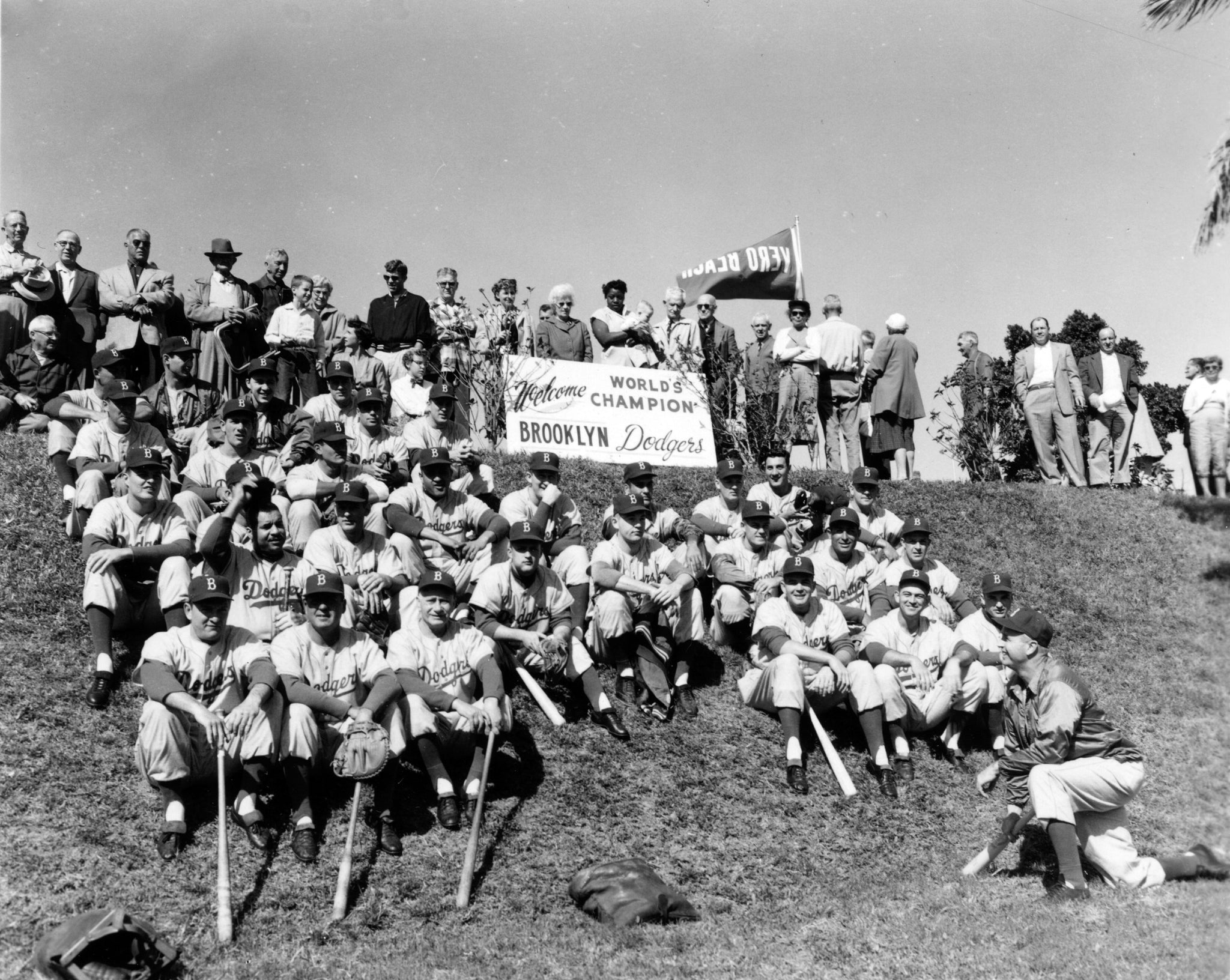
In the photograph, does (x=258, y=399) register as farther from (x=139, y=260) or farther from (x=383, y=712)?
(x=383, y=712)

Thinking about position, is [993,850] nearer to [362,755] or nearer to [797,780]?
[797,780]

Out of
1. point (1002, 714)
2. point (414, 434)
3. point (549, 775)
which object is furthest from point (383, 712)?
point (1002, 714)

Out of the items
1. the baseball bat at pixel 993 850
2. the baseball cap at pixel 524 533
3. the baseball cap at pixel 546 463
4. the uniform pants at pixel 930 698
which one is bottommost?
the baseball bat at pixel 993 850

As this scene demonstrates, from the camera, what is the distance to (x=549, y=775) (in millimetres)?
8930

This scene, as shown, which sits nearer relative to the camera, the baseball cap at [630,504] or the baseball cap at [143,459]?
the baseball cap at [143,459]

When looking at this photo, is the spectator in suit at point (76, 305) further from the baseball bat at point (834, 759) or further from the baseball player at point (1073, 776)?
the baseball player at point (1073, 776)

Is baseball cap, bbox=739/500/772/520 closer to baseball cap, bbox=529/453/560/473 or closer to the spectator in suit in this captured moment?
baseball cap, bbox=529/453/560/473

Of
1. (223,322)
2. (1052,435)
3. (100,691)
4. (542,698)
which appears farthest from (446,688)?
(1052,435)

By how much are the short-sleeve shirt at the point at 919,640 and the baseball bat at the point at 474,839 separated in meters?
3.59

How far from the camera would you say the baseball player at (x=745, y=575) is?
10.9 metres

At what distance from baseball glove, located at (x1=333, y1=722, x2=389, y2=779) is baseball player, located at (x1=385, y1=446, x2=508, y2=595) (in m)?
2.55

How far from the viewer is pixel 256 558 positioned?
9.20 m

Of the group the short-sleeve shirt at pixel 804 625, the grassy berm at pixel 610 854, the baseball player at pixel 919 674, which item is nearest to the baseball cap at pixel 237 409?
the grassy berm at pixel 610 854

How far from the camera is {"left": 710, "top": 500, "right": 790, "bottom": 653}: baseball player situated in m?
10.9
